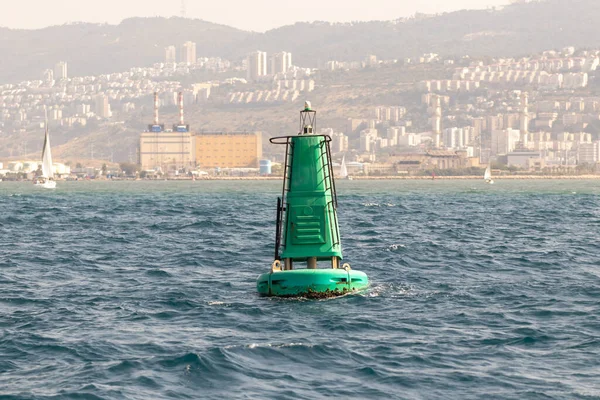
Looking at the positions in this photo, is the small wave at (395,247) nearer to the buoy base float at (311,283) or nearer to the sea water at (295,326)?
the sea water at (295,326)

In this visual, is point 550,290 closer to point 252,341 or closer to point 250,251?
point 252,341

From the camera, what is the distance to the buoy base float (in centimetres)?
3150

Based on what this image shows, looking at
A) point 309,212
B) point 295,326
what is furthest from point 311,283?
point 295,326

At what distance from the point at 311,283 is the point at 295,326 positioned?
3.87 metres

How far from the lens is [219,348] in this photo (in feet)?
81.5

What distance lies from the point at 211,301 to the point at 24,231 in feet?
116

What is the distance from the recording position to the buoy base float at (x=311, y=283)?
31500 millimetres

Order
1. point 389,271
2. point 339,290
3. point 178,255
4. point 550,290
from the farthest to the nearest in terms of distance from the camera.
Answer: point 178,255 < point 389,271 < point 550,290 < point 339,290

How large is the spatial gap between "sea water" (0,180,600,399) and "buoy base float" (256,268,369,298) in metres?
Result: 0.39

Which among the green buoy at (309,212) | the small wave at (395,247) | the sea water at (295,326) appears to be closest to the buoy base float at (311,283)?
the green buoy at (309,212)

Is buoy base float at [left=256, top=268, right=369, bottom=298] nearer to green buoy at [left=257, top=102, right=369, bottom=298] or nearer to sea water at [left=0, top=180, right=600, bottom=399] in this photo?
green buoy at [left=257, top=102, right=369, bottom=298]

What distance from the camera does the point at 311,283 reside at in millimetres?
31438

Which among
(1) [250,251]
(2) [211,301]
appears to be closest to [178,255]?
(1) [250,251]

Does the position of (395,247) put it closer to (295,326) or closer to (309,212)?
(309,212)
